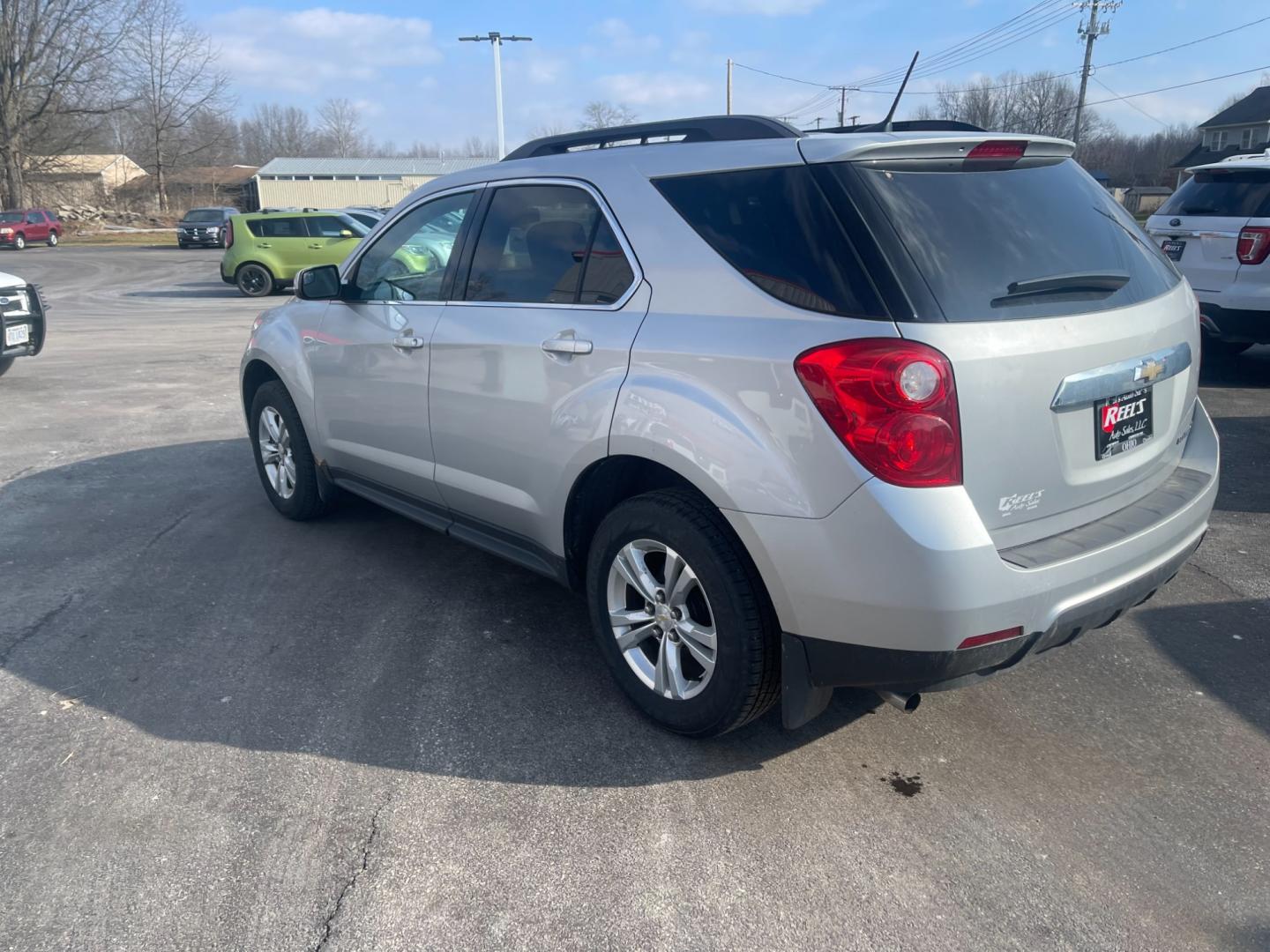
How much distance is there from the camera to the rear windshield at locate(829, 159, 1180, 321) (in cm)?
265

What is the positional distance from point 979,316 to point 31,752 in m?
3.23

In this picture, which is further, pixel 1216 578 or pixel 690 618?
pixel 1216 578

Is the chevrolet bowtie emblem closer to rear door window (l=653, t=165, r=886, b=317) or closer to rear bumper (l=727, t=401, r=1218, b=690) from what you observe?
rear bumper (l=727, t=401, r=1218, b=690)

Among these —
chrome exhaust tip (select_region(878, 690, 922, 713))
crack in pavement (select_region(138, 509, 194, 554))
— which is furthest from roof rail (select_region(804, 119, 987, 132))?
crack in pavement (select_region(138, 509, 194, 554))

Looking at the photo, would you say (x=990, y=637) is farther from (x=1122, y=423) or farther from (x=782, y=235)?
(x=782, y=235)

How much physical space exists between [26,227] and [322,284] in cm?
4485

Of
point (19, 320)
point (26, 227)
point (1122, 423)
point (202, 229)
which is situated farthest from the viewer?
point (26, 227)

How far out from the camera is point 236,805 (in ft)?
9.66

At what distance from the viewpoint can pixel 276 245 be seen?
2050 cm

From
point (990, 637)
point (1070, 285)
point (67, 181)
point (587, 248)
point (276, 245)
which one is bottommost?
point (990, 637)

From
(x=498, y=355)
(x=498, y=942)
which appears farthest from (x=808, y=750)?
(x=498, y=355)

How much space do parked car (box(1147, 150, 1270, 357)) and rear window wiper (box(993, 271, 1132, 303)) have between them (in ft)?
20.0

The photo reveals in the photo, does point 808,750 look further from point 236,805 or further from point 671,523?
point 236,805

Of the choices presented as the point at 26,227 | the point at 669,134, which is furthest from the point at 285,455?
the point at 26,227
